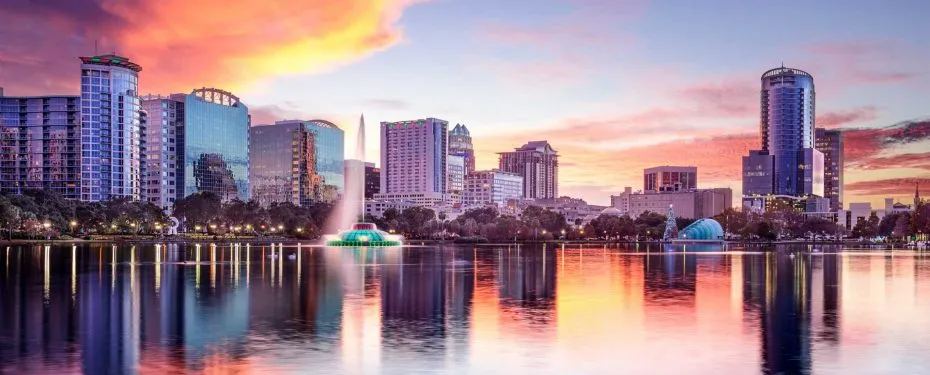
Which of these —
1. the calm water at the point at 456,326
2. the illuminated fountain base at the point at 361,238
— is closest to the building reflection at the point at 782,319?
the calm water at the point at 456,326

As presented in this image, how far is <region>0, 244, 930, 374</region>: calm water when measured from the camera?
82.8 feet

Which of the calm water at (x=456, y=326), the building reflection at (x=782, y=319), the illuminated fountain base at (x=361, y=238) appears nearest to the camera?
the calm water at (x=456, y=326)

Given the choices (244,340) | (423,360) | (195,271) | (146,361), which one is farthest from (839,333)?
(195,271)

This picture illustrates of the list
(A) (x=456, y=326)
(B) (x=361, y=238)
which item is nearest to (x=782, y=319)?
(A) (x=456, y=326)

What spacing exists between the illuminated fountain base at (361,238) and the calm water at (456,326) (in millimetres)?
108043

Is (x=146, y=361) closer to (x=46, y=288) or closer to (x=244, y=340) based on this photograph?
(x=244, y=340)

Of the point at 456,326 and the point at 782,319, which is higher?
the point at 456,326

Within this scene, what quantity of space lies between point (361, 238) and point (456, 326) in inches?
5409

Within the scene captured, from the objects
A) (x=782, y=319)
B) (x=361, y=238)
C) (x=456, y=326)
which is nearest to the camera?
(x=456, y=326)

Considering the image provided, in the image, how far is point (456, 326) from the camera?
33438 mm

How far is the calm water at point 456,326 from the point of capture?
82.8 ft

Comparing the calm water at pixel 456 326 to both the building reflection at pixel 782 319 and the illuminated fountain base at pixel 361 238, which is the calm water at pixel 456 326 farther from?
the illuminated fountain base at pixel 361 238

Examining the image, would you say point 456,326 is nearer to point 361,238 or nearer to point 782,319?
point 782,319

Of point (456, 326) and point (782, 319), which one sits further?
point (782, 319)
